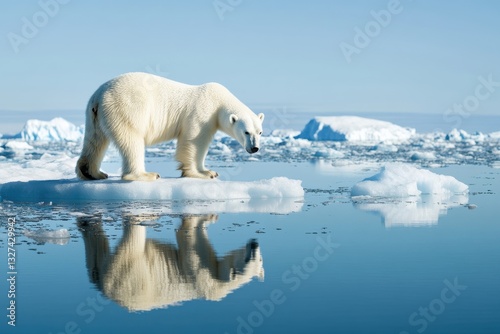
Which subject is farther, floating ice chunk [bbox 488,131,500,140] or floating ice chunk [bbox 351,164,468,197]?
floating ice chunk [bbox 488,131,500,140]

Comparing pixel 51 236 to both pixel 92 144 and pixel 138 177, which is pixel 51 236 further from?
pixel 92 144

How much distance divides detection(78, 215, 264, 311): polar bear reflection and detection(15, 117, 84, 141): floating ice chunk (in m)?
53.4

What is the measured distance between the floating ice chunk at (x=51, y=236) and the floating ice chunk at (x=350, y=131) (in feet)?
171

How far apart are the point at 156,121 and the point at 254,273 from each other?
4.69 metres

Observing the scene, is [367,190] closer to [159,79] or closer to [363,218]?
[363,218]

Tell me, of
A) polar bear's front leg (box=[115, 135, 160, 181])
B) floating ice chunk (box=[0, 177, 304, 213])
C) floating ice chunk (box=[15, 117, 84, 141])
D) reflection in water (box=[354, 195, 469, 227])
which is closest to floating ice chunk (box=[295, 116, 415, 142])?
floating ice chunk (box=[15, 117, 84, 141])

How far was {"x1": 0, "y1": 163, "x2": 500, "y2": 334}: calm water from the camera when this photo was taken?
12.4 feet

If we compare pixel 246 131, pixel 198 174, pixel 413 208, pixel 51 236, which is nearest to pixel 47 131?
pixel 198 174

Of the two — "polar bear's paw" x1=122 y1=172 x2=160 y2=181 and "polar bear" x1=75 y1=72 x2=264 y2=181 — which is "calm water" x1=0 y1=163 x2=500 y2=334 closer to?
"polar bear's paw" x1=122 y1=172 x2=160 y2=181

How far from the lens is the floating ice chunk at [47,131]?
57.8 m

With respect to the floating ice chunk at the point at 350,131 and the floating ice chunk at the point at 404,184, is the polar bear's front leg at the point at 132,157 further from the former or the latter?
the floating ice chunk at the point at 350,131

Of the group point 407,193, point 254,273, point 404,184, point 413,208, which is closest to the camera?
point 254,273

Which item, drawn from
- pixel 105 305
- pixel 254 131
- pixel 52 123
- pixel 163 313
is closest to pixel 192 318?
pixel 163 313

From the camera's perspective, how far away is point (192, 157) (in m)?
9.45
